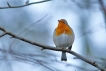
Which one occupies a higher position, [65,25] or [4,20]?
[65,25]

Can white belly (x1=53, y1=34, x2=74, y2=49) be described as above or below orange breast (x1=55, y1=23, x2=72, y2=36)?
below

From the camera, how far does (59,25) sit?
5.14m

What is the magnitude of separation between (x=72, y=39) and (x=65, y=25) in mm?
359

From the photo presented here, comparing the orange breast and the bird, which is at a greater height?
the orange breast

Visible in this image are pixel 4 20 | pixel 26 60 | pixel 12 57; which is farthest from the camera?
pixel 4 20

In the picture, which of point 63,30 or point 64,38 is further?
point 63,30

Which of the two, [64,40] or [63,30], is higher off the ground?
[63,30]

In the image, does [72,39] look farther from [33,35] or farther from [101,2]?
[33,35]

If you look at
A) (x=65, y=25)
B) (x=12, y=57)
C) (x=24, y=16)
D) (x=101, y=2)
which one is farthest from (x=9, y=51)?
(x=24, y=16)

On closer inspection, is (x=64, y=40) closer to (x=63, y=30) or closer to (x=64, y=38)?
(x=64, y=38)

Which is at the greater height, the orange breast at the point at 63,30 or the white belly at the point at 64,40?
the orange breast at the point at 63,30

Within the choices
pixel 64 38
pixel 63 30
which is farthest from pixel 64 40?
pixel 63 30

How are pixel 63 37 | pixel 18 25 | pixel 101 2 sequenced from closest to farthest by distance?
1. pixel 101 2
2. pixel 63 37
3. pixel 18 25

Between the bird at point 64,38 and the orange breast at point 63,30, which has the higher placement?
the orange breast at point 63,30
